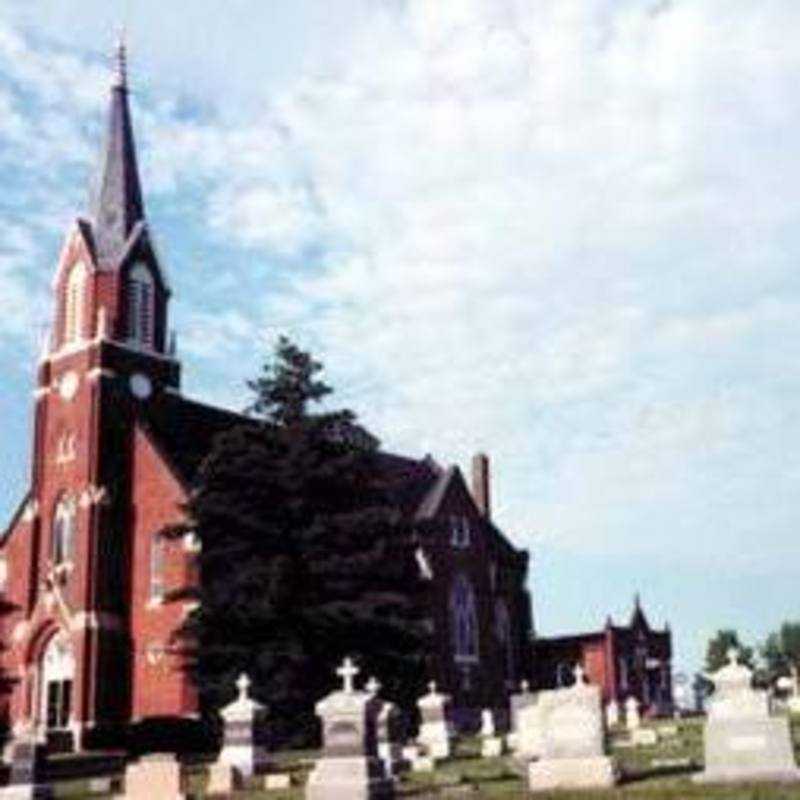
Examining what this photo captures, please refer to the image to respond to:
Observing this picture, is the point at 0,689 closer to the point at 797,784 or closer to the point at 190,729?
the point at 190,729

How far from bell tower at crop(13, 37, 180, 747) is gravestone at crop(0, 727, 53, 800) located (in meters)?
22.3

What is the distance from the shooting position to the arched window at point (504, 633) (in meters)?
69.3

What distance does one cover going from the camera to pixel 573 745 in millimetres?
24016

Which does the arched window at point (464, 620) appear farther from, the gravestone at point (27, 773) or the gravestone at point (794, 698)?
the gravestone at point (27, 773)

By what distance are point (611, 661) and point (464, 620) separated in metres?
12.7

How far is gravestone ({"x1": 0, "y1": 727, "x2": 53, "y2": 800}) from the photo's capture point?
29.3 m

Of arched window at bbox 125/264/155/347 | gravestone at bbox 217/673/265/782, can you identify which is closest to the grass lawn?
gravestone at bbox 217/673/265/782

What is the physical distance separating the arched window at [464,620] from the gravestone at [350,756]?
39926 millimetres

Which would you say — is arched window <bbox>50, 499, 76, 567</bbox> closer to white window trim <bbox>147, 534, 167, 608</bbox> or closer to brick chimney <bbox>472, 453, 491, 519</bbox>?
white window trim <bbox>147, 534, 167, 608</bbox>

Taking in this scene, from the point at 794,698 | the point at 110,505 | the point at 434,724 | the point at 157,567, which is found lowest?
the point at 434,724

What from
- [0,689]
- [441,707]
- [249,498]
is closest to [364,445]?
[249,498]

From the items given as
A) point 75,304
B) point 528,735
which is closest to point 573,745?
point 528,735

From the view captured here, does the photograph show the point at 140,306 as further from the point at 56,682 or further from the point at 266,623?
the point at 266,623

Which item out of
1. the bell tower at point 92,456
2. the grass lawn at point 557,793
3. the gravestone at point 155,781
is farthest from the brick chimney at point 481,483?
the gravestone at point 155,781
